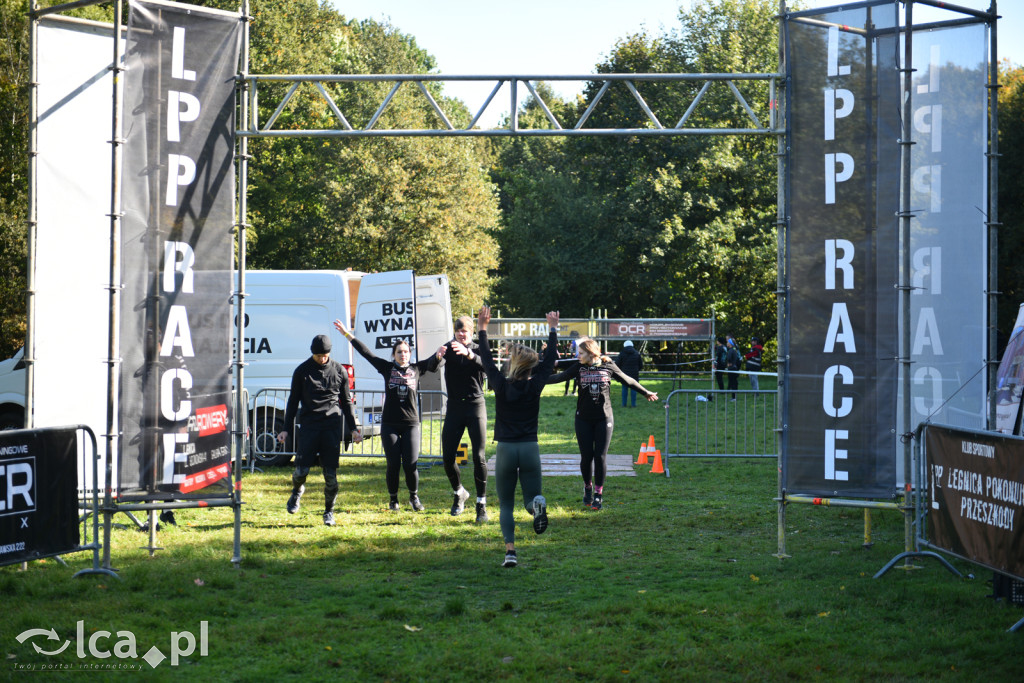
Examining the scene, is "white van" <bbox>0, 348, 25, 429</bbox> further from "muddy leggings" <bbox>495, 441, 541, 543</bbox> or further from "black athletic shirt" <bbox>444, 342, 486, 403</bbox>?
"muddy leggings" <bbox>495, 441, 541, 543</bbox>

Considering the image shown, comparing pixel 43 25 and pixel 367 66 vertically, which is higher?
pixel 367 66

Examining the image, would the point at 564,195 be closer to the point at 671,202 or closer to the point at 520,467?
the point at 671,202

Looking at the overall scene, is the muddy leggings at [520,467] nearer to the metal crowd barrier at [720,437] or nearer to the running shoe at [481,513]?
the running shoe at [481,513]

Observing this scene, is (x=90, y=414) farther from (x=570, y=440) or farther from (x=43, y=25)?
(x=570, y=440)

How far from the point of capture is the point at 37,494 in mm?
7391

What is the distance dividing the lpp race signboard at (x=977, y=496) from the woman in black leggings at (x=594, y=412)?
11.9 feet

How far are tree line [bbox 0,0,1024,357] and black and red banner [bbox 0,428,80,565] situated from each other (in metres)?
29.6

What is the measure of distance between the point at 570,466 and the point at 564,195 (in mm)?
31411

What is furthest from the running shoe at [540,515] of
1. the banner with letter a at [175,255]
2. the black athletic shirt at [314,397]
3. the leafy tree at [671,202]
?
the leafy tree at [671,202]

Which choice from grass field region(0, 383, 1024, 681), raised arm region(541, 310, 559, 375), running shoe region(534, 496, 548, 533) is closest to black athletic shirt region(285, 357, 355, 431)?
grass field region(0, 383, 1024, 681)

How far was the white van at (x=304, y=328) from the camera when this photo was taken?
1430cm

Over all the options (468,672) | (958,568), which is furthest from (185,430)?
(958,568)

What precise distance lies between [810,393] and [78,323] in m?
7.08

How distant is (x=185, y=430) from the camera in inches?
314
